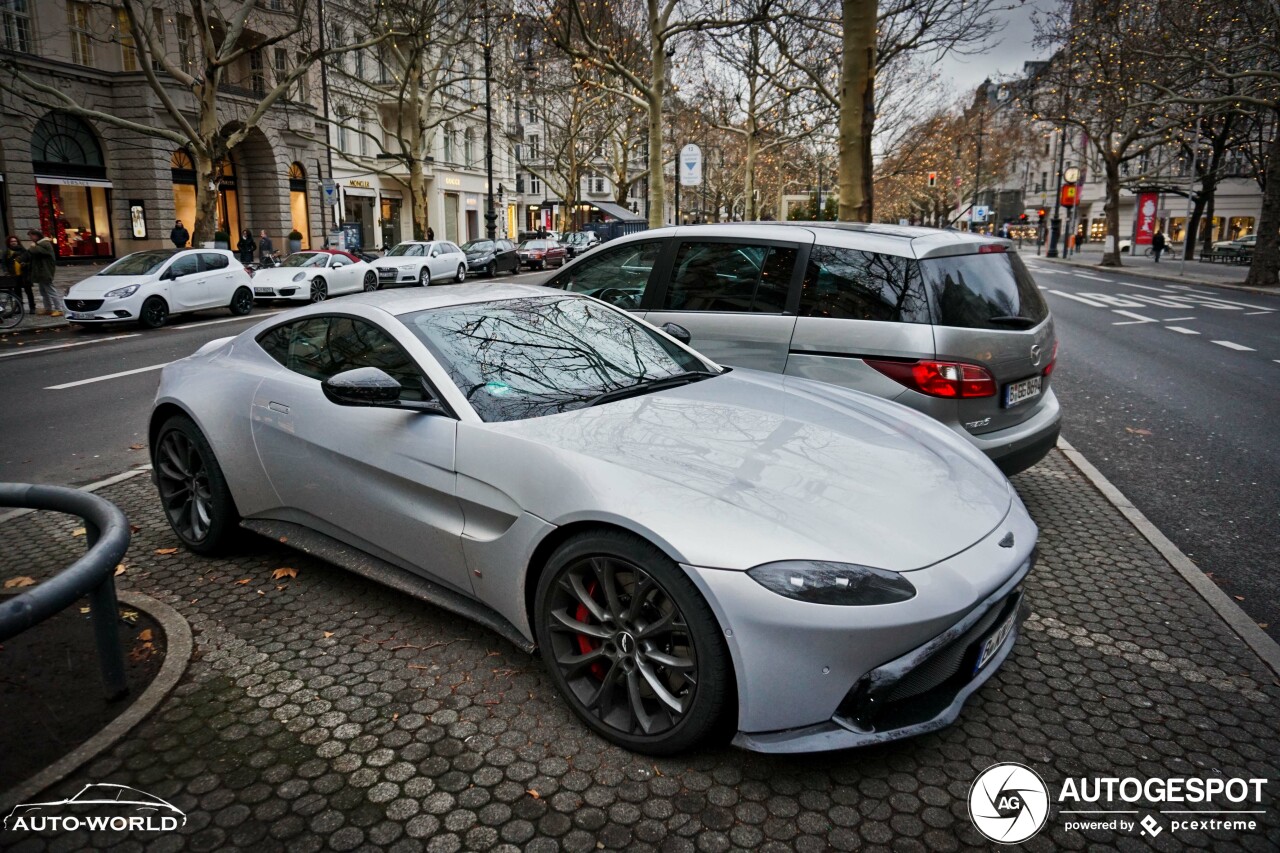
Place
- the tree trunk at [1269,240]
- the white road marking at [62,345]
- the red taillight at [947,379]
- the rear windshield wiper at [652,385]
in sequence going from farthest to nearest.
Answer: the tree trunk at [1269,240] → the white road marking at [62,345] → the red taillight at [947,379] → the rear windshield wiper at [652,385]

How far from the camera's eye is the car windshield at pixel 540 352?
3414mm

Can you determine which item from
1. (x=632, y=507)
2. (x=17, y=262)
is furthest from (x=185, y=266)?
(x=632, y=507)

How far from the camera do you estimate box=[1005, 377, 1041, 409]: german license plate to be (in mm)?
4770

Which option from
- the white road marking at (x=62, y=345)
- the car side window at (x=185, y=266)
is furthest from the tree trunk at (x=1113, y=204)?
the white road marking at (x=62, y=345)

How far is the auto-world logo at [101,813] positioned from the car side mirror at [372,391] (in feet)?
4.96

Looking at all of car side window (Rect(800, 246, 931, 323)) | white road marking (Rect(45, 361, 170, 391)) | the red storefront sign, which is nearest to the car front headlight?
car side window (Rect(800, 246, 931, 323))

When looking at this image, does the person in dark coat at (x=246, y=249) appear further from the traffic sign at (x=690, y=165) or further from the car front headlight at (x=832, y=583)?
the car front headlight at (x=832, y=583)

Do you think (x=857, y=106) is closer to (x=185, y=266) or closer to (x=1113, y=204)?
(x=185, y=266)

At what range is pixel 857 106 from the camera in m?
12.6

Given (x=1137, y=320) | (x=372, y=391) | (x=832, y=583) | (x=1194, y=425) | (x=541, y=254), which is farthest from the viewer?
(x=541, y=254)

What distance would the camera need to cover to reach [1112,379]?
1072 cm

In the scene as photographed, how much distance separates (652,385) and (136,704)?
7.57 feet

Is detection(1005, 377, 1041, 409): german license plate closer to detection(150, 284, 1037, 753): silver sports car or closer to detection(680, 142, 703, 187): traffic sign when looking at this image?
detection(150, 284, 1037, 753): silver sports car

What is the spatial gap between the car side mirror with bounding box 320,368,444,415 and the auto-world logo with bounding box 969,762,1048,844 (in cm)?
229
